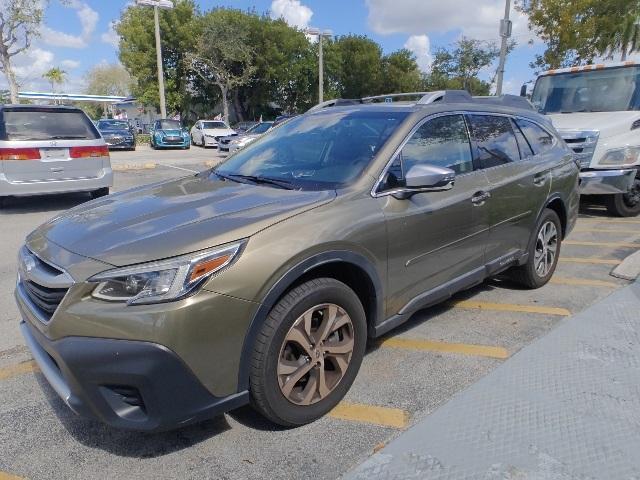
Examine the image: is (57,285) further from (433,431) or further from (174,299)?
(433,431)

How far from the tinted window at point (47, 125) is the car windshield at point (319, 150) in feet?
17.0

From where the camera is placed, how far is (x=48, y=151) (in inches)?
303

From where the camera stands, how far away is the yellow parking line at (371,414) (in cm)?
271

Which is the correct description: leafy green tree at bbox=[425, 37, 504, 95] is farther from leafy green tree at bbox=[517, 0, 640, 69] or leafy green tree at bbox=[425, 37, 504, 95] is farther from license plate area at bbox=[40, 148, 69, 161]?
license plate area at bbox=[40, 148, 69, 161]

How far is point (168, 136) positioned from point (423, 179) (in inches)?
968

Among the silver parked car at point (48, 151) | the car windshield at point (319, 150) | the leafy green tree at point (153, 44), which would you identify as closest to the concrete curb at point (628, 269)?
the car windshield at point (319, 150)

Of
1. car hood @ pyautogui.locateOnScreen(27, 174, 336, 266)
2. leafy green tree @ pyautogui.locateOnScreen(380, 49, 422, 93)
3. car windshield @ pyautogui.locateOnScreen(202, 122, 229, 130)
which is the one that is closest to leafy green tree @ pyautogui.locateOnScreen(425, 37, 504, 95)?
leafy green tree @ pyautogui.locateOnScreen(380, 49, 422, 93)

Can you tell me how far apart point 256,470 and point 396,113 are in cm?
235

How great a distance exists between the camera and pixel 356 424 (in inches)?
106

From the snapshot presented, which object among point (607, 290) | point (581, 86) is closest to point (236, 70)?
point (581, 86)

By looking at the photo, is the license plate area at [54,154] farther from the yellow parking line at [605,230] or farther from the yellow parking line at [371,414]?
the yellow parking line at [605,230]

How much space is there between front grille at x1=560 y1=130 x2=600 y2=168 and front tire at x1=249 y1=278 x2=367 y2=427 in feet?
20.0

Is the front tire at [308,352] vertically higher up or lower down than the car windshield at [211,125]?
lower down

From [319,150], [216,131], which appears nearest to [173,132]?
[216,131]
